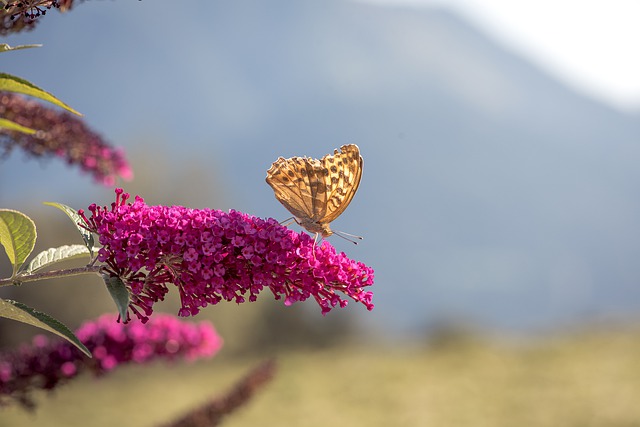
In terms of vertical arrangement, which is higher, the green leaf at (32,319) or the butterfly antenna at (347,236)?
the butterfly antenna at (347,236)

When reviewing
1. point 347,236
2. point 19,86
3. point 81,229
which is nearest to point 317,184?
point 347,236

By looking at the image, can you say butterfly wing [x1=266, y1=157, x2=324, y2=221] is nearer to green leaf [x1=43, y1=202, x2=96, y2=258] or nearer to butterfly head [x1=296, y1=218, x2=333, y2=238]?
butterfly head [x1=296, y1=218, x2=333, y2=238]

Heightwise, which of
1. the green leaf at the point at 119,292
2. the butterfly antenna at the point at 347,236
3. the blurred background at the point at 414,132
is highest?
the blurred background at the point at 414,132

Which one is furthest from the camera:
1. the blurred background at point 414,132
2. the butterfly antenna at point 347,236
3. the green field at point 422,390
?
the blurred background at point 414,132

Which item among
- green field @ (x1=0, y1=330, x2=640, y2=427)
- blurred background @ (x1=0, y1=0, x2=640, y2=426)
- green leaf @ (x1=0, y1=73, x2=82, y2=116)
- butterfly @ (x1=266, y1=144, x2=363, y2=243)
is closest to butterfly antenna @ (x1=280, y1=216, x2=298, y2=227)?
butterfly @ (x1=266, y1=144, x2=363, y2=243)

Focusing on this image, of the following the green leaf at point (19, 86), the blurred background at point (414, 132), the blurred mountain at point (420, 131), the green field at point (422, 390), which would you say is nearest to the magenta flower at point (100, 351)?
the green leaf at point (19, 86)

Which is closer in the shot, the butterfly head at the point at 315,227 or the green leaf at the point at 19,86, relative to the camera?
the green leaf at the point at 19,86

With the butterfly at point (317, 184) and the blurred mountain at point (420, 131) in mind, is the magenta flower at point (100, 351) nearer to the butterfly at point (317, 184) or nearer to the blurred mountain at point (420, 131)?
the butterfly at point (317, 184)
